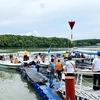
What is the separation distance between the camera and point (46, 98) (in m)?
12.5

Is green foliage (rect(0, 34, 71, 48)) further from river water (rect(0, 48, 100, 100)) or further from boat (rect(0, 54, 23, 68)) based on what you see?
river water (rect(0, 48, 100, 100))

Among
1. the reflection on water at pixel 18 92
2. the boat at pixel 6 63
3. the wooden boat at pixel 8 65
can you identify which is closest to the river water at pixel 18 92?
the reflection on water at pixel 18 92

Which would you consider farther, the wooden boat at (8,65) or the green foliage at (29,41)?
the green foliage at (29,41)

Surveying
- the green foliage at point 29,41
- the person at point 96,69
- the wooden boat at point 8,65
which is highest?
the green foliage at point 29,41

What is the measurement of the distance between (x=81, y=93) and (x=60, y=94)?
2520 mm

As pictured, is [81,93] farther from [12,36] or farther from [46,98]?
[12,36]

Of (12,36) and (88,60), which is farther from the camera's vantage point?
(12,36)

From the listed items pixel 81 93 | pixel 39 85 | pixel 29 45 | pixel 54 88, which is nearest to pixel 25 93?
pixel 39 85

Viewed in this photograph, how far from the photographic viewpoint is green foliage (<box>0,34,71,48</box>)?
12331cm

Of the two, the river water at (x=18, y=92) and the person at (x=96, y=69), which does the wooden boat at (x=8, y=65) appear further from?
the person at (x=96, y=69)

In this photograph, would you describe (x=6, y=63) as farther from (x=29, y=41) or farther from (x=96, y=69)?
(x=29, y=41)

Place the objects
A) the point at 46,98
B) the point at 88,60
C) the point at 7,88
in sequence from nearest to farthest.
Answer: the point at 46,98
the point at 7,88
the point at 88,60

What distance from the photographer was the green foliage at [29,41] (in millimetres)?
123312

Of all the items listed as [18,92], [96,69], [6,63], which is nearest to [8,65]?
[6,63]
